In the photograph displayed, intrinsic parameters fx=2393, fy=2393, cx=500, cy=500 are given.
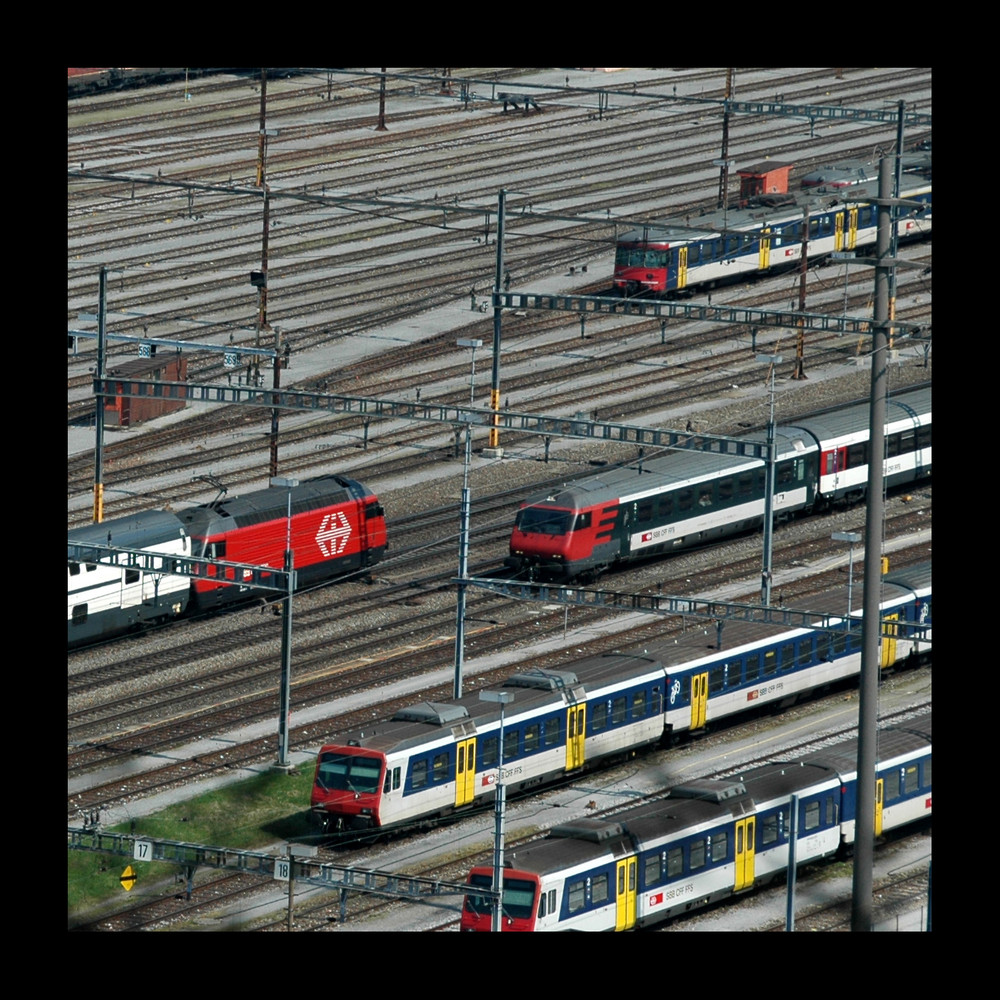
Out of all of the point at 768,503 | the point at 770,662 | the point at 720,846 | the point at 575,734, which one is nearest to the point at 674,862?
the point at 720,846

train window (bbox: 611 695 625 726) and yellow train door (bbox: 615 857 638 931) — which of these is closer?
yellow train door (bbox: 615 857 638 931)

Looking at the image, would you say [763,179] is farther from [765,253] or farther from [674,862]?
[674,862]

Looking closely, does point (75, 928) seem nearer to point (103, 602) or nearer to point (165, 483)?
point (103, 602)

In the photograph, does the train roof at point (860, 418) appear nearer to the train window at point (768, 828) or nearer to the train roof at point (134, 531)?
the train roof at point (134, 531)

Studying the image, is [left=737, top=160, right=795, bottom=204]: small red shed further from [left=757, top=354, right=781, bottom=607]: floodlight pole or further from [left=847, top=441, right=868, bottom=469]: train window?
[left=757, top=354, right=781, bottom=607]: floodlight pole

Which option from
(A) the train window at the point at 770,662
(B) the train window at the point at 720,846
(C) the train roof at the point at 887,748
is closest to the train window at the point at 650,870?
(B) the train window at the point at 720,846

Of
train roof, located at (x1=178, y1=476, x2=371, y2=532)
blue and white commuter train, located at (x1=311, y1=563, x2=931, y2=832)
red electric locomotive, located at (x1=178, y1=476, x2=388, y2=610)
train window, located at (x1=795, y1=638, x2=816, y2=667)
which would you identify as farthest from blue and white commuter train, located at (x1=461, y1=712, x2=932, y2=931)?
train roof, located at (x1=178, y1=476, x2=371, y2=532)
